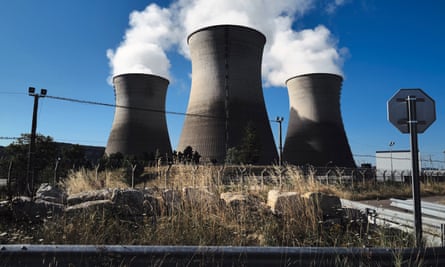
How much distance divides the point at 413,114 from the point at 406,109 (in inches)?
2.8

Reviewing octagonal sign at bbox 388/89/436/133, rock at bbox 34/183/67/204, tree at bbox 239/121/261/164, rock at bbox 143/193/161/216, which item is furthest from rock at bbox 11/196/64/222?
tree at bbox 239/121/261/164

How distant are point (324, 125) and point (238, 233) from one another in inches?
959

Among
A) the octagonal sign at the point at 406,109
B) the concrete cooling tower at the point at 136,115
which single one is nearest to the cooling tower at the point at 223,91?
the concrete cooling tower at the point at 136,115

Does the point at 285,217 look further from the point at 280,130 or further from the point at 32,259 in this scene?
the point at 280,130

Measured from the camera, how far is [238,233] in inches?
116

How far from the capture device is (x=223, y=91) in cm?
2105

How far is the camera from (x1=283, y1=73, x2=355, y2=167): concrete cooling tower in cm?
2586

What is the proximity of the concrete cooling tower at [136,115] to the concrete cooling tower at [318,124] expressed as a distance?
11.4 m

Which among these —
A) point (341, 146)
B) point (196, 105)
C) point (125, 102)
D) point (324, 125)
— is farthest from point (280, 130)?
point (125, 102)

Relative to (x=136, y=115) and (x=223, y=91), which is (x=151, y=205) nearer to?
(x=223, y=91)

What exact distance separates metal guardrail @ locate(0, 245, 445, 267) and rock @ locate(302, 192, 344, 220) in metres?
1.48

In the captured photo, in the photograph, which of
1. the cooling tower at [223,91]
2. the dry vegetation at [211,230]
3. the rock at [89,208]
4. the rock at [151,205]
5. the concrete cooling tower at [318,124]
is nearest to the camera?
the dry vegetation at [211,230]

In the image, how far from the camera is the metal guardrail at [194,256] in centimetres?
181

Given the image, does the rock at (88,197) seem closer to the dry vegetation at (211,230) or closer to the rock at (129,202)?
the rock at (129,202)
